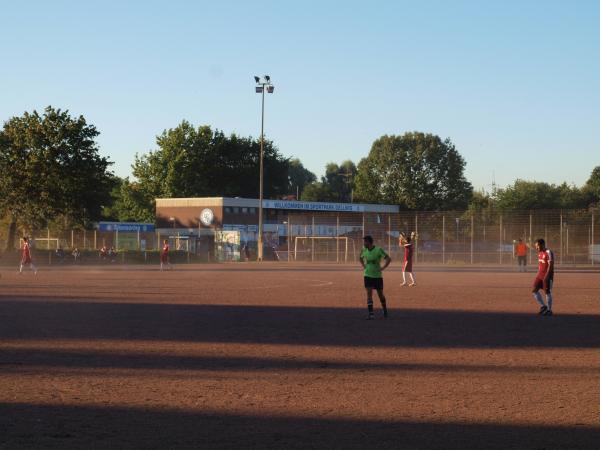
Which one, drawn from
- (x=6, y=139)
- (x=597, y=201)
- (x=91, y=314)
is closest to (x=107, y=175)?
(x=6, y=139)

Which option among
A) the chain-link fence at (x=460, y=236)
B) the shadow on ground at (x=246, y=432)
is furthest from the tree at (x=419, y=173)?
the shadow on ground at (x=246, y=432)

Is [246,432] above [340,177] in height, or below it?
below

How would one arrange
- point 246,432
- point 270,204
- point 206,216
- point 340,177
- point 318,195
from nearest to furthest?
point 246,432 < point 206,216 < point 270,204 < point 318,195 < point 340,177

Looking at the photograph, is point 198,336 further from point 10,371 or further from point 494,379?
point 494,379

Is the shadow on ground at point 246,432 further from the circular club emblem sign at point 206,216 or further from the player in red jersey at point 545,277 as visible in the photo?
the circular club emblem sign at point 206,216

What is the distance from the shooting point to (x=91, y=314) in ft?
63.9

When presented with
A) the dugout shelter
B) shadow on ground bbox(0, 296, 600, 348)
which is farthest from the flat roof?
shadow on ground bbox(0, 296, 600, 348)

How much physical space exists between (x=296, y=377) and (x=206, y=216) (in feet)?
232

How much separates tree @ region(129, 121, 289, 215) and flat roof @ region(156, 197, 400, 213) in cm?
1892

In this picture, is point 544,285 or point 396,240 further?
point 396,240

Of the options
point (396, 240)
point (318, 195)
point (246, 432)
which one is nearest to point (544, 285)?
point (246, 432)

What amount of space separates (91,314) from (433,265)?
42247mm

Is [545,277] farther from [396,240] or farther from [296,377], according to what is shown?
[396,240]

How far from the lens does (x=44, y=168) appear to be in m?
58.8
